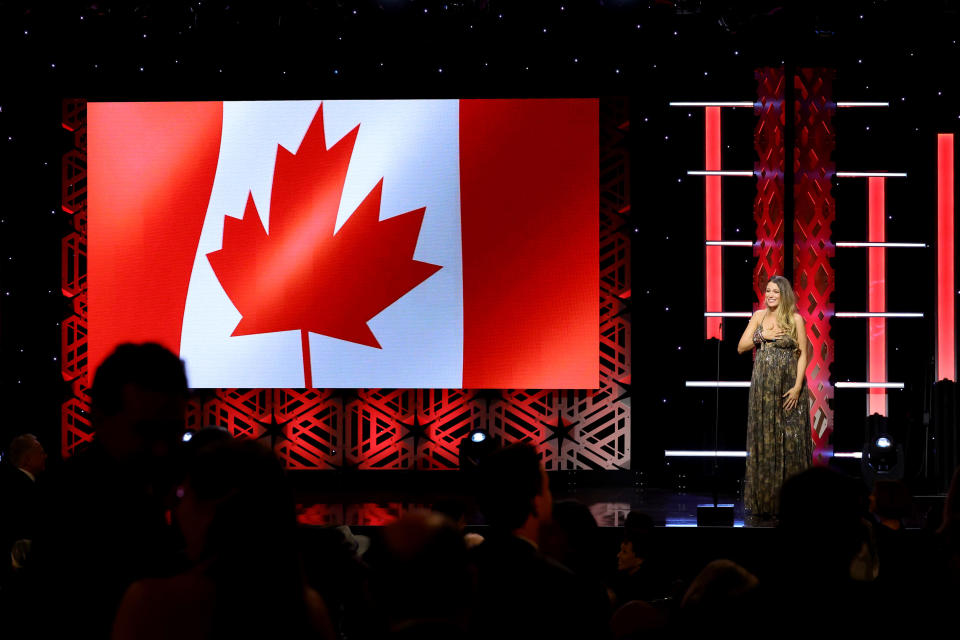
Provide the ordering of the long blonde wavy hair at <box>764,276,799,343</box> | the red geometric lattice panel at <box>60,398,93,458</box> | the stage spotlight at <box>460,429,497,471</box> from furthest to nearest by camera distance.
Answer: the red geometric lattice panel at <box>60,398,93,458</box>
the stage spotlight at <box>460,429,497,471</box>
the long blonde wavy hair at <box>764,276,799,343</box>

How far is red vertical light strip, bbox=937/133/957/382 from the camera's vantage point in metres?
6.86

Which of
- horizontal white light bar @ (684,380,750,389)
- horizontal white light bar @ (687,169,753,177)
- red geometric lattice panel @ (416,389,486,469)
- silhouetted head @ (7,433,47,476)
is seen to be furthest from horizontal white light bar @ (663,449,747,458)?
silhouetted head @ (7,433,47,476)

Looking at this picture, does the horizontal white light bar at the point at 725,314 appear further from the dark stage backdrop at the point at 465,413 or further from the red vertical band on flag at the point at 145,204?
the red vertical band on flag at the point at 145,204

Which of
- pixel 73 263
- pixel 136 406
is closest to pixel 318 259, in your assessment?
pixel 73 263

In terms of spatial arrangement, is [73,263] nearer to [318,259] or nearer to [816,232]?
[318,259]

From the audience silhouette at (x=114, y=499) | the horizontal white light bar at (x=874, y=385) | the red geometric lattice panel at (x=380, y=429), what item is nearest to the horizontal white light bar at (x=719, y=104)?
the horizontal white light bar at (x=874, y=385)

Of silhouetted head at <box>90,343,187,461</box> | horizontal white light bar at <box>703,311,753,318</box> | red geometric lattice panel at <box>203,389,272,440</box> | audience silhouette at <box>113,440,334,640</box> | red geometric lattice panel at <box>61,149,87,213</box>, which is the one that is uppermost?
red geometric lattice panel at <box>61,149,87,213</box>

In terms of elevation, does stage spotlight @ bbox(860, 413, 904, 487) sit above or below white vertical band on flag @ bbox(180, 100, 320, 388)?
below

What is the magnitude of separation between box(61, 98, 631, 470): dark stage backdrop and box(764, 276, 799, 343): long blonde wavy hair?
1.53m

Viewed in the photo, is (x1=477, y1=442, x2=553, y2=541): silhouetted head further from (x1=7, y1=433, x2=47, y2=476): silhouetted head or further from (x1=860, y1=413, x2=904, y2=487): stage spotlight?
(x1=860, y1=413, x2=904, y2=487): stage spotlight

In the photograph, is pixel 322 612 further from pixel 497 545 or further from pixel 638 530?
pixel 638 530

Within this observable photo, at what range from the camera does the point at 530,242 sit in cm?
688

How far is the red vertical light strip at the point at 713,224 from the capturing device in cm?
678

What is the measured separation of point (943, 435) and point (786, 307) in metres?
1.97
